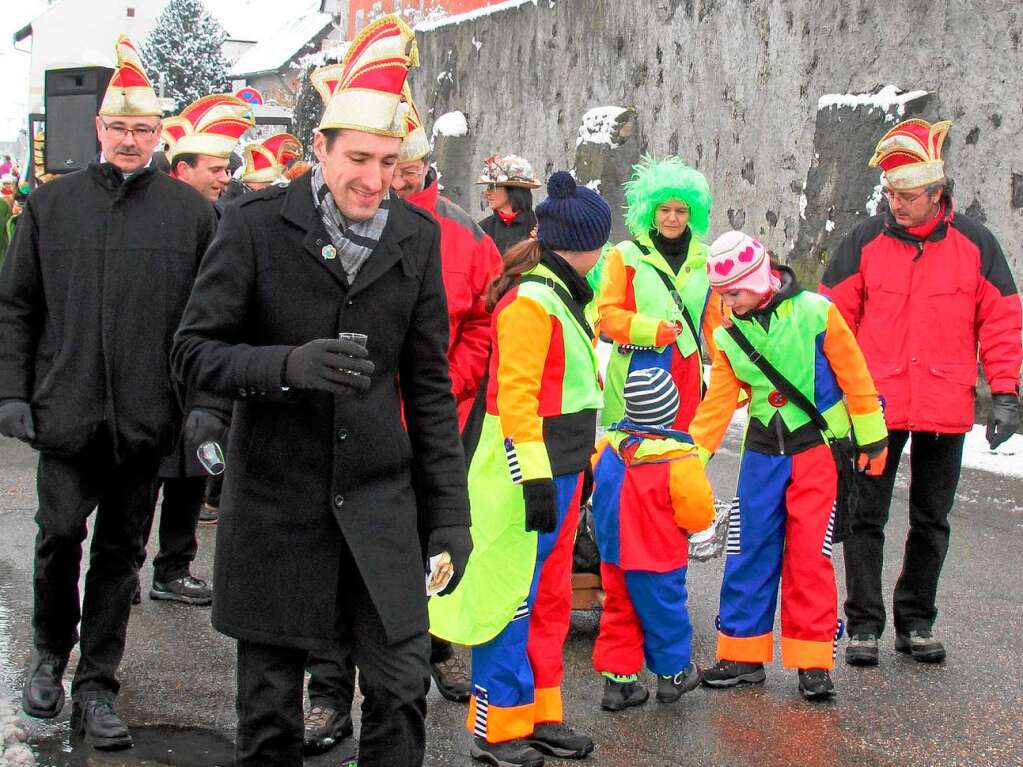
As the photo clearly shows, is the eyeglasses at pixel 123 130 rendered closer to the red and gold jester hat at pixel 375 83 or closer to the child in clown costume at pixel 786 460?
the red and gold jester hat at pixel 375 83

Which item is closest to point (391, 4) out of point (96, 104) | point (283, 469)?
point (96, 104)

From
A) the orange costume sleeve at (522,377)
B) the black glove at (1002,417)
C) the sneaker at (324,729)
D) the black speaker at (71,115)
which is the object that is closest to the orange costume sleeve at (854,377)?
the black glove at (1002,417)

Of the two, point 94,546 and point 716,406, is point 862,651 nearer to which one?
point 716,406

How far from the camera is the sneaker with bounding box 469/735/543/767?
4.52m

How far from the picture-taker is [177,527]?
6.60m

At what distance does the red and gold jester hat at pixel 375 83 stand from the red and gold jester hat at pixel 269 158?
653 centimetres

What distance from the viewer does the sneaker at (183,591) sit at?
253 inches

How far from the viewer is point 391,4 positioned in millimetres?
32969

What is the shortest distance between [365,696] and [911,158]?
141 inches

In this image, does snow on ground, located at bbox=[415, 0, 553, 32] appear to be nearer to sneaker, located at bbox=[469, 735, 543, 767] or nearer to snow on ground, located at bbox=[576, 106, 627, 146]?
snow on ground, located at bbox=[576, 106, 627, 146]

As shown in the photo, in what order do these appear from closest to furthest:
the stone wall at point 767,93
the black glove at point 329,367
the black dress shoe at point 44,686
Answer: the black glove at point 329,367 < the black dress shoe at point 44,686 < the stone wall at point 767,93

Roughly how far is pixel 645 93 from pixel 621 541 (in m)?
12.6

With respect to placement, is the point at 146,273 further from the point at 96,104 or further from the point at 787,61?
the point at 787,61

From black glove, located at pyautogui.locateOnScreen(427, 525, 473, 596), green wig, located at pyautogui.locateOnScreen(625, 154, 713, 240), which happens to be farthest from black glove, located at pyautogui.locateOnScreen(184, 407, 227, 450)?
green wig, located at pyautogui.locateOnScreen(625, 154, 713, 240)
